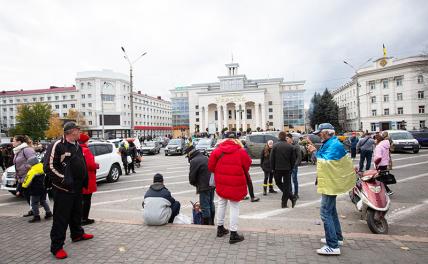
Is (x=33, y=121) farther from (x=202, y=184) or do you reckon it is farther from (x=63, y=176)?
(x=202, y=184)

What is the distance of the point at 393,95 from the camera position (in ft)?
183

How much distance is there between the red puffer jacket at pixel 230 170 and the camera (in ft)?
14.5

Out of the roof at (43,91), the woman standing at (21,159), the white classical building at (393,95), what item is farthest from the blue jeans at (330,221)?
the roof at (43,91)

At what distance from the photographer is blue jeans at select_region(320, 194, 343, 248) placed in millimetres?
3922

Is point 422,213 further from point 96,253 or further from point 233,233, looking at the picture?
point 96,253

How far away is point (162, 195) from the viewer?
5.29 meters

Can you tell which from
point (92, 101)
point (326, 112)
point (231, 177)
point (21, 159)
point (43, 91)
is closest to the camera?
point (231, 177)

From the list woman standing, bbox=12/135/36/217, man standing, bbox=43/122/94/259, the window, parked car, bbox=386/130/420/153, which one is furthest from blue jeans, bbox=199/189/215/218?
the window

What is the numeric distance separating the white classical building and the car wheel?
1837 inches

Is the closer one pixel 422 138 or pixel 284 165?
pixel 284 165

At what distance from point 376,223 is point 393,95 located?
203 feet

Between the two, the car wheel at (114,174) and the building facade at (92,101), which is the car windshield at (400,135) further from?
the building facade at (92,101)

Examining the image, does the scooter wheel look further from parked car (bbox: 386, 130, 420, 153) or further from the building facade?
the building facade

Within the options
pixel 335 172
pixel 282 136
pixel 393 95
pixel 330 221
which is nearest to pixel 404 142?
pixel 282 136
